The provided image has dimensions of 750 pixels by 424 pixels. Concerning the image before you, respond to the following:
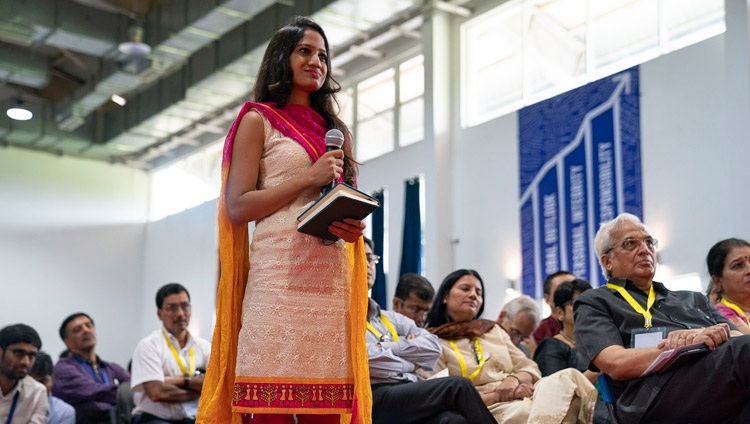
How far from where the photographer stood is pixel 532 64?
35.4ft

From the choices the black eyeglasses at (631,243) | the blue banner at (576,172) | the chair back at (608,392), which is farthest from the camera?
the blue banner at (576,172)

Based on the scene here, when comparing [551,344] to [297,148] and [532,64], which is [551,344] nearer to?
[297,148]

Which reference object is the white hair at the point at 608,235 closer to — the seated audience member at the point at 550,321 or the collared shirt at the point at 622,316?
the collared shirt at the point at 622,316

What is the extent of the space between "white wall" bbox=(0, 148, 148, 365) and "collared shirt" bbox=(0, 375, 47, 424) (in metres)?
11.5

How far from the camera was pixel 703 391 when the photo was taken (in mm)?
2797

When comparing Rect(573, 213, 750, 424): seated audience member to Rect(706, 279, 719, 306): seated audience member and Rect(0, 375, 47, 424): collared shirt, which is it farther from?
Rect(0, 375, 47, 424): collared shirt

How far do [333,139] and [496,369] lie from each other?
2786mm

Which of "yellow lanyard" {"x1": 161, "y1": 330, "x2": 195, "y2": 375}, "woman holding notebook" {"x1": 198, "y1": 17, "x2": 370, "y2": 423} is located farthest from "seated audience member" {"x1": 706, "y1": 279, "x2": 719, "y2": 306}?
"yellow lanyard" {"x1": 161, "y1": 330, "x2": 195, "y2": 375}

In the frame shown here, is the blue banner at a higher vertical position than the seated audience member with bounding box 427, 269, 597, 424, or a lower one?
higher

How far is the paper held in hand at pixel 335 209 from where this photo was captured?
6.22 ft

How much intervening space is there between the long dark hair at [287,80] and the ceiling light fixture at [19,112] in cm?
1422

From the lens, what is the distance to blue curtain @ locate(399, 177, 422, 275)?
11.4 metres

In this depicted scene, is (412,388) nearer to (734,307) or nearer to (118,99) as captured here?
(734,307)

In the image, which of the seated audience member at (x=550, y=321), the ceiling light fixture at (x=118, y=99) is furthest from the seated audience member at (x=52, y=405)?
the ceiling light fixture at (x=118, y=99)
